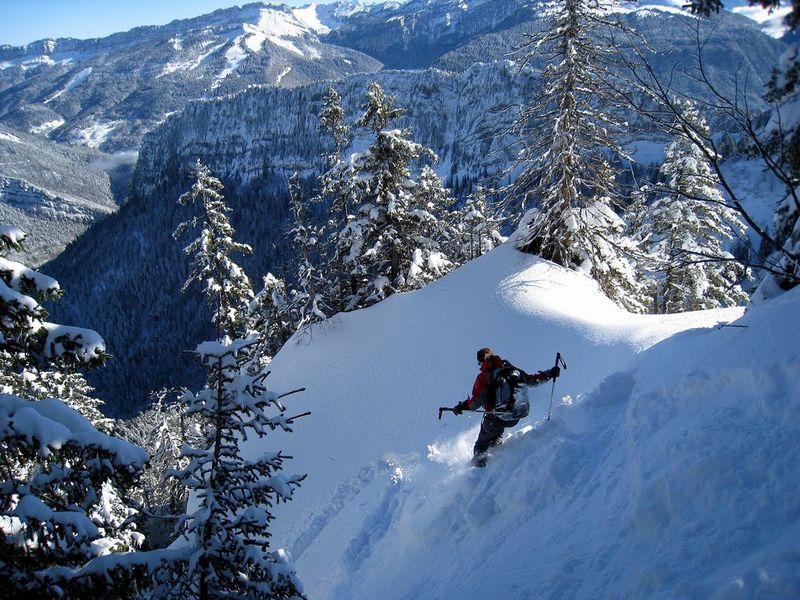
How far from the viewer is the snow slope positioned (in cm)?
390

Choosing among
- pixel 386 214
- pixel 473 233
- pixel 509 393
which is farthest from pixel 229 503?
pixel 473 233

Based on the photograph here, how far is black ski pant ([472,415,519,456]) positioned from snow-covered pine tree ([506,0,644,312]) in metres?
8.93

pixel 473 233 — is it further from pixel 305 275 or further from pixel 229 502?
pixel 229 502

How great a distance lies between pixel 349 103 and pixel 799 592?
212822 mm

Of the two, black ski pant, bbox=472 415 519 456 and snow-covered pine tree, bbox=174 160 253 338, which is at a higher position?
snow-covered pine tree, bbox=174 160 253 338

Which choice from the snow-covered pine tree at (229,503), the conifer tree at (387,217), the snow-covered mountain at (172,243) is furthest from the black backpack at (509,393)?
the snow-covered mountain at (172,243)

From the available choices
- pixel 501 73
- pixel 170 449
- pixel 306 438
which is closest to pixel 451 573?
pixel 306 438

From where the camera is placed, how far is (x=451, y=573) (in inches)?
225

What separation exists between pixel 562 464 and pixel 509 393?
137cm

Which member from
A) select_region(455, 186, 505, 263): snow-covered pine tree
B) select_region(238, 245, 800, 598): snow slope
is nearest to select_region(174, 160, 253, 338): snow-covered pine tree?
select_region(238, 245, 800, 598): snow slope

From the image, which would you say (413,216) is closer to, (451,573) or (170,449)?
(451,573)

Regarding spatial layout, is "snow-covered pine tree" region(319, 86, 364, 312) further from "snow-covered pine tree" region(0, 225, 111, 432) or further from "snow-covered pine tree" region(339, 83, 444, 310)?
"snow-covered pine tree" region(0, 225, 111, 432)

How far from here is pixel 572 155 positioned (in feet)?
48.5

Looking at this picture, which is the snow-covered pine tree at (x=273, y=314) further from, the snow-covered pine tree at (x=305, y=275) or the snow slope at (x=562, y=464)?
the snow slope at (x=562, y=464)
